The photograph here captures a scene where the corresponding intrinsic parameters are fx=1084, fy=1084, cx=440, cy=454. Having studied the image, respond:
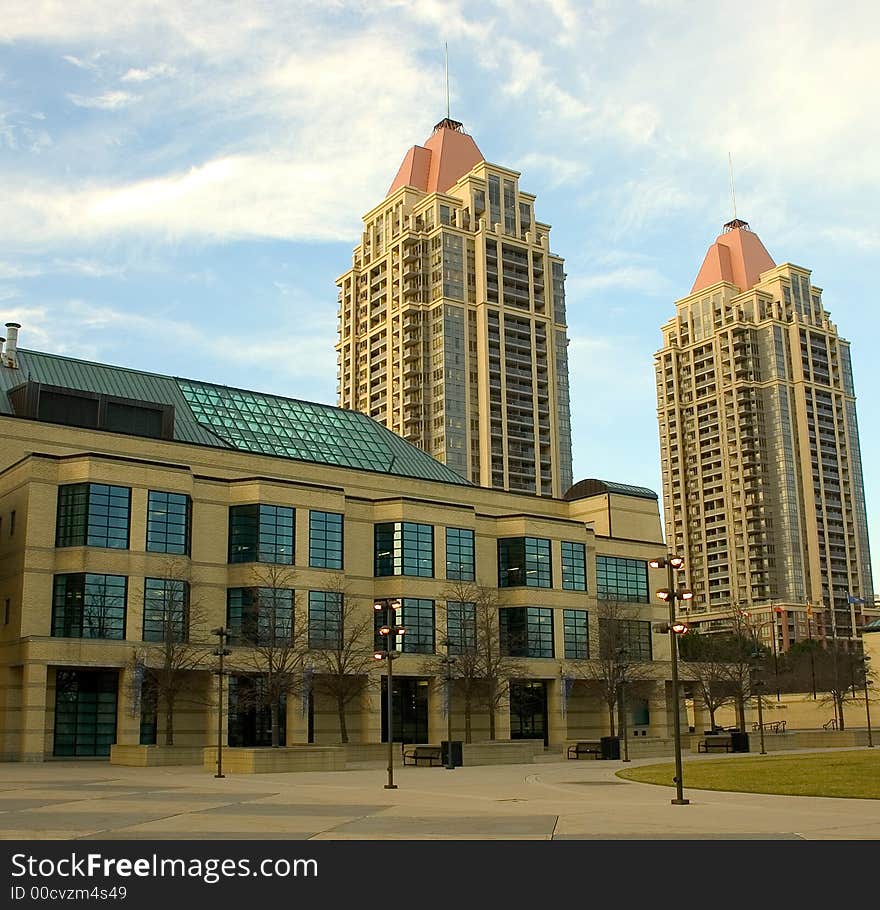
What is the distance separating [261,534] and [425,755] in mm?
20439

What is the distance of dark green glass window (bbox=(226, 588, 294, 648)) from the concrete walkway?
64.7 feet

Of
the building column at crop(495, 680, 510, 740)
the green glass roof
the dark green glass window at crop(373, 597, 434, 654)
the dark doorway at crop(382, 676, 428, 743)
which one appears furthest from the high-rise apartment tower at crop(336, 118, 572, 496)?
the dark green glass window at crop(373, 597, 434, 654)

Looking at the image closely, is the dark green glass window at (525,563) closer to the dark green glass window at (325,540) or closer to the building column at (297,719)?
the dark green glass window at (325,540)

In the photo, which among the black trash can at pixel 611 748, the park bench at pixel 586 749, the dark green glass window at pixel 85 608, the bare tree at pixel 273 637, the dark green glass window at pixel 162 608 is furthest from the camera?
the dark green glass window at pixel 162 608

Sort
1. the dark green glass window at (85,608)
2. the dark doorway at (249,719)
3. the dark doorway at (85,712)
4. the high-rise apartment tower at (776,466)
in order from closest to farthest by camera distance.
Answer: the dark green glass window at (85,608) < the dark doorway at (85,712) < the dark doorway at (249,719) < the high-rise apartment tower at (776,466)

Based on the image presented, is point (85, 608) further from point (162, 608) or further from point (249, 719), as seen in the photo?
point (249, 719)

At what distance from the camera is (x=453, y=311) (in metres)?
152

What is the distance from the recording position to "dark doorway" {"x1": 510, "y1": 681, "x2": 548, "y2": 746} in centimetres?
7200

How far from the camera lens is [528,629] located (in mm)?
70250

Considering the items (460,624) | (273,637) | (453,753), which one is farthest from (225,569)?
(453,753)

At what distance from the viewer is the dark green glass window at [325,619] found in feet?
204

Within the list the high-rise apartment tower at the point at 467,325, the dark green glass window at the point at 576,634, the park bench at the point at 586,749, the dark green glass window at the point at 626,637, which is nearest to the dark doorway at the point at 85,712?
the park bench at the point at 586,749

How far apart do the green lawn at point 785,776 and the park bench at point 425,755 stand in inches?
368
